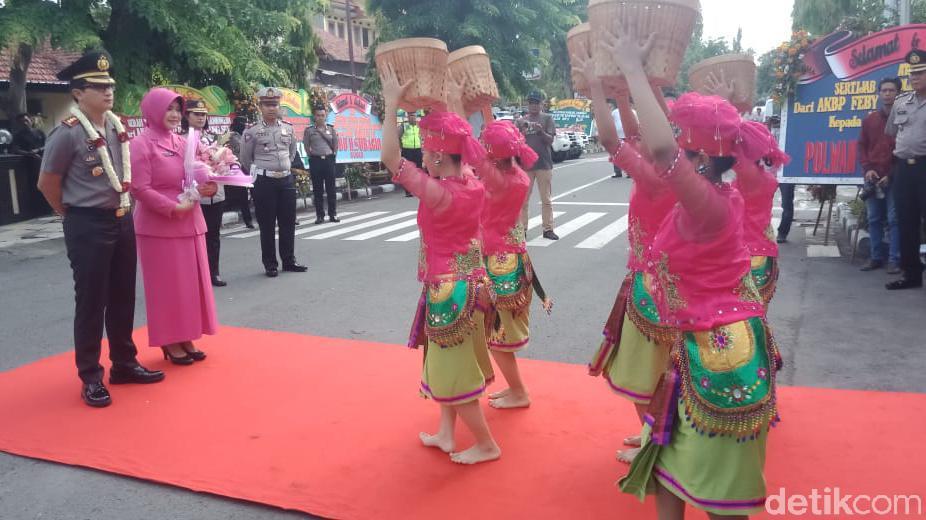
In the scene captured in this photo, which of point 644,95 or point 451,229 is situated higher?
point 644,95

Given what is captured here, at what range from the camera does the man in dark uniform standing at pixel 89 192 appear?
409 cm

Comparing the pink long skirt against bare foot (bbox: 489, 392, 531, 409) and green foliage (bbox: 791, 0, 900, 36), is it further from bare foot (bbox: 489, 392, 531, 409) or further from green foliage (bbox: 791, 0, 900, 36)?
green foliage (bbox: 791, 0, 900, 36)

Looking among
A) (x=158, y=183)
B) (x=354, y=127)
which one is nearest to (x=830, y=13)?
(x=354, y=127)

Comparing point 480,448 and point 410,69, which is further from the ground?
point 410,69

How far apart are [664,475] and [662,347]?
82 cm

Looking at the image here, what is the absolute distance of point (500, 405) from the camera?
3.96 m

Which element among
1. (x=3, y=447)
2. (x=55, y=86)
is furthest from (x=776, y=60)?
(x=55, y=86)

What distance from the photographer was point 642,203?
3232 millimetres

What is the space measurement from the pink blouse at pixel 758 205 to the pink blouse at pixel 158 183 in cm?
346

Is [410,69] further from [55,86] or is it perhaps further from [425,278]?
[55,86]

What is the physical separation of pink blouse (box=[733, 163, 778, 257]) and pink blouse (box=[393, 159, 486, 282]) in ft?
4.24

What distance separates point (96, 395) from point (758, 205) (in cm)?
383

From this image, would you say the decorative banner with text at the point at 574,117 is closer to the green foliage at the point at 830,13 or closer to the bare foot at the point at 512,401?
the green foliage at the point at 830,13

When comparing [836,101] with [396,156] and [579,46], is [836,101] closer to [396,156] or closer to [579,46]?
[579,46]
